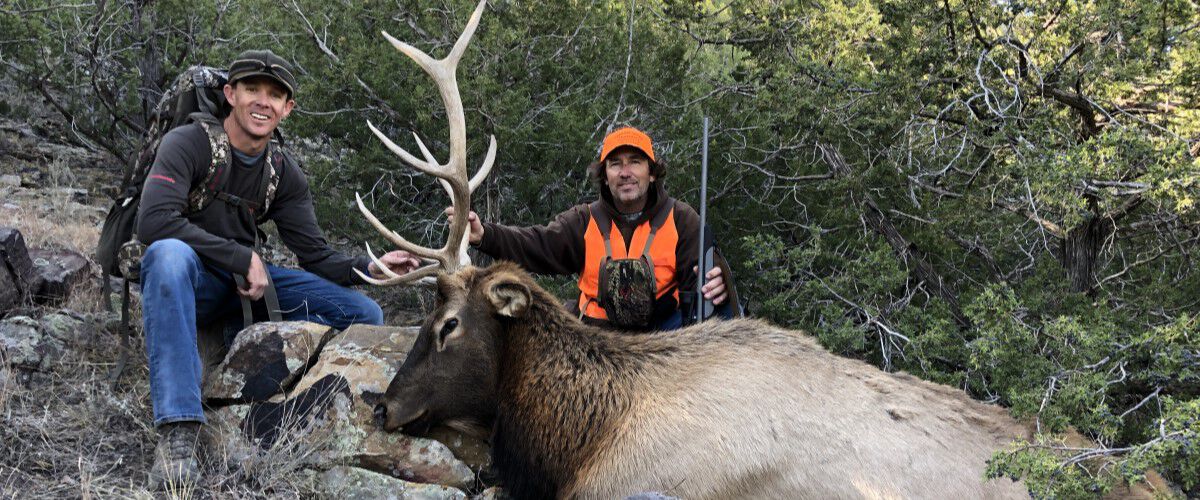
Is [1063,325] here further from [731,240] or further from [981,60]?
[731,240]

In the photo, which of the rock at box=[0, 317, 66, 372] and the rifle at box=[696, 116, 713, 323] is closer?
the rock at box=[0, 317, 66, 372]

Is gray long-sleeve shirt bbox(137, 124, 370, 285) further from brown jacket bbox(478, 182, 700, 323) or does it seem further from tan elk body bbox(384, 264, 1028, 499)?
tan elk body bbox(384, 264, 1028, 499)

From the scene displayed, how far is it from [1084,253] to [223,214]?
5476 millimetres

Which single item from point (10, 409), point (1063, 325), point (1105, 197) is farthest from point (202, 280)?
point (1105, 197)

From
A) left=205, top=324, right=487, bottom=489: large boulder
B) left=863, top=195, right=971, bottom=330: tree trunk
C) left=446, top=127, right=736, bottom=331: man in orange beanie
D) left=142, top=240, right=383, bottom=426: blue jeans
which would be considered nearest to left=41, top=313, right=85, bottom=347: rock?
left=142, top=240, right=383, bottom=426: blue jeans

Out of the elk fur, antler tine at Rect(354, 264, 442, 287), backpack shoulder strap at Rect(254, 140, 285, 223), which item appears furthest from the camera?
backpack shoulder strap at Rect(254, 140, 285, 223)

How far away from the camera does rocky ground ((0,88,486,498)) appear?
4355 mm

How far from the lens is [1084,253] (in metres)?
5.86

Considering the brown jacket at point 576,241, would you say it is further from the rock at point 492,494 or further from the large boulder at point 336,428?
the rock at point 492,494

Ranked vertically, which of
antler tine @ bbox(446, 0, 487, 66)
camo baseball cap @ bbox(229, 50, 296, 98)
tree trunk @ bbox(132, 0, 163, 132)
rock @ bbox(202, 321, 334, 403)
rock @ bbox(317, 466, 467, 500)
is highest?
tree trunk @ bbox(132, 0, 163, 132)

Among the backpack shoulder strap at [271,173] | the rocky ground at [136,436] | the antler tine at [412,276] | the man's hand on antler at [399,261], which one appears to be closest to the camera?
the rocky ground at [136,436]

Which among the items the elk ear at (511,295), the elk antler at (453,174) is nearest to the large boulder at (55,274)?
the elk antler at (453,174)

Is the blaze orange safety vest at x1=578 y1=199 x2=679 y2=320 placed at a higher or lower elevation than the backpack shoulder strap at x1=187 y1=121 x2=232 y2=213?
lower

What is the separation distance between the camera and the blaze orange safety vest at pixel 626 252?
6117 mm
